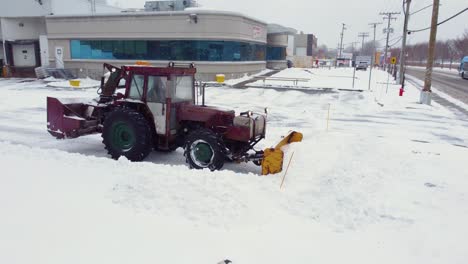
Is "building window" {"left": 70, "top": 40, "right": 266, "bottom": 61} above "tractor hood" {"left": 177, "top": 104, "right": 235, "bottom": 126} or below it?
above

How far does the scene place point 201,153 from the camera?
8.16 m

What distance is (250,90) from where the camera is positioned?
85.9 ft

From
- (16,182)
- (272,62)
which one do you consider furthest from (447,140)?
(272,62)

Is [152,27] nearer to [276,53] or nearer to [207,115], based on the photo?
[207,115]

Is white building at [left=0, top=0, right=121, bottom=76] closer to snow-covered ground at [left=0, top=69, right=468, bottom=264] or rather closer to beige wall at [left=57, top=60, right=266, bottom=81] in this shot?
beige wall at [left=57, top=60, right=266, bottom=81]

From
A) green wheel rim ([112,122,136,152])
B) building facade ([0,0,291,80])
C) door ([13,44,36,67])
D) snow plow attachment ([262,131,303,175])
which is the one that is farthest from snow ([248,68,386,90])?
door ([13,44,36,67])

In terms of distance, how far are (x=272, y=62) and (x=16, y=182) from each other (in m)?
45.0

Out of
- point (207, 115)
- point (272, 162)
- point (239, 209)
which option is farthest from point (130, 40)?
point (239, 209)

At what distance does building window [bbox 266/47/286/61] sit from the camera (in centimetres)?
4900

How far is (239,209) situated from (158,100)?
3.90m

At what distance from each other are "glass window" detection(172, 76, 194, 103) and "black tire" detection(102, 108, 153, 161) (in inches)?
37.1

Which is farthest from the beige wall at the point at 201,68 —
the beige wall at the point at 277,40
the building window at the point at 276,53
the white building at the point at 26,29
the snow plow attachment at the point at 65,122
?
the snow plow attachment at the point at 65,122

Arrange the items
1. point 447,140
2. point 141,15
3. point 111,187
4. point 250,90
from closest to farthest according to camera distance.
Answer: point 111,187, point 447,140, point 250,90, point 141,15

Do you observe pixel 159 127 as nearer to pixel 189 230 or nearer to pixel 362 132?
pixel 189 230
